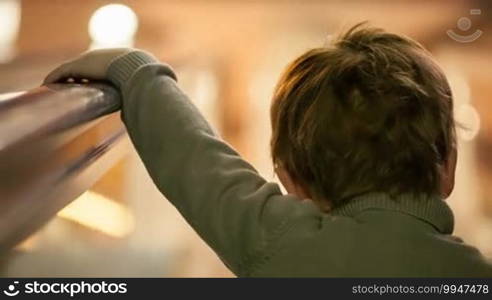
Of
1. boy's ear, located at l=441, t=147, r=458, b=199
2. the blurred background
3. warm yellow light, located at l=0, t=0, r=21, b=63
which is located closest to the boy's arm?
boy's ear, located at l=441, t=147, r=458, b=199

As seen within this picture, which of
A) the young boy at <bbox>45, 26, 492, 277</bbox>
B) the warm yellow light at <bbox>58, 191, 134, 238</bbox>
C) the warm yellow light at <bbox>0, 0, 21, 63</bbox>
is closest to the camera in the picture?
the young boy at <bbox>45, 26, 492, 277</bbox>

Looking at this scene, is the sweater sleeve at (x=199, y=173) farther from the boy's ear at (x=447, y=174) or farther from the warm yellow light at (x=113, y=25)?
the warm yellow light at (x=113, y=25)

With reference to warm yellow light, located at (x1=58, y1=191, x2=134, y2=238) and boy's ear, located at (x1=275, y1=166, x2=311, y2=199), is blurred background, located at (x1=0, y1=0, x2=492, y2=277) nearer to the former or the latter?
warm yellow light, located at (x1=58, y1=191, x2=134, y2=238)

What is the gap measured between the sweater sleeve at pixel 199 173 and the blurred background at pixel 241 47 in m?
0.70

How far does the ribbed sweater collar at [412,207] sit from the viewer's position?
1.63 feet

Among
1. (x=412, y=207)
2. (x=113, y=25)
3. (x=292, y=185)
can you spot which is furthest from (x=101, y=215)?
(x=113, y=25)

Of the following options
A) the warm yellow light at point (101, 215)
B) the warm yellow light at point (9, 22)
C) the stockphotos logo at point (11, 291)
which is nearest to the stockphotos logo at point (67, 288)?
the stockphotos logo at point (11, 291)

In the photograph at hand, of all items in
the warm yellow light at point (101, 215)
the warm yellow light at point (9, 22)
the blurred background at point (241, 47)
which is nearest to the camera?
the warm yellow light at point (101, 215)

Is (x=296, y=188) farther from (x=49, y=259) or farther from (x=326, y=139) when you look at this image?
(x=49, y=259)

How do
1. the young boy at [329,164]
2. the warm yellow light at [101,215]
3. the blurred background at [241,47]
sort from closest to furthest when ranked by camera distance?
the young boy at [329,164] → the warm yellow light at [101,215] → the blurred background at [241,47]

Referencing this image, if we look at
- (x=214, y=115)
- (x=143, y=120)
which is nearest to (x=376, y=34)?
(x=143, y=120)

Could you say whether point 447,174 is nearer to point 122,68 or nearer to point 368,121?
point 368,121

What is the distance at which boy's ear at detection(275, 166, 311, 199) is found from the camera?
1.86 feet

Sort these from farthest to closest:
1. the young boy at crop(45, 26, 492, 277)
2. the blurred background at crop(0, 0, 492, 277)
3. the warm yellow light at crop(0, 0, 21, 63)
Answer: the warm yellow light at crop(0, 0, 21, 63) < the blurred background at crop(0, 0, 492, 277) < the young boy at crop(45, 26, 492, 277)
